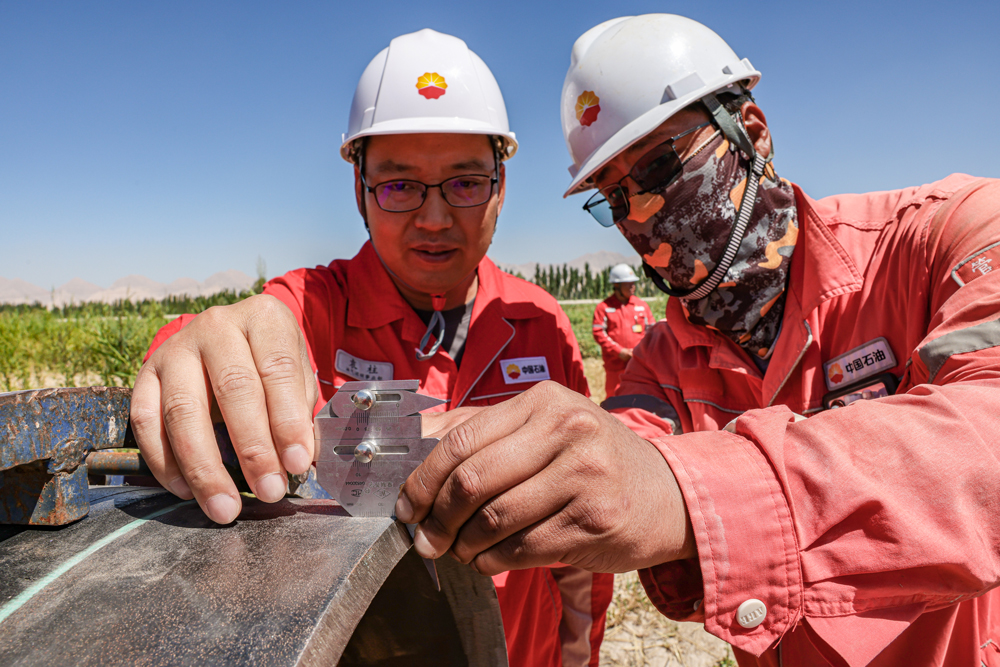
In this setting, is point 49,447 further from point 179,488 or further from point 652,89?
point 652,89

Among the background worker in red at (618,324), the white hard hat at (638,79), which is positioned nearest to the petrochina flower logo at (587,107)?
the white hard hat at (638,79)

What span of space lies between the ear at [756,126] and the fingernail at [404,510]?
7.80 feet

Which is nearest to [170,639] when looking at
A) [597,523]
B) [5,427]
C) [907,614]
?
[5,427]

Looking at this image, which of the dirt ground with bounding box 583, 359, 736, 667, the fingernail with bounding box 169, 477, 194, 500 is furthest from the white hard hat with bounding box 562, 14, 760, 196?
the dirt ground with bounding box 583, 359, 736, 667

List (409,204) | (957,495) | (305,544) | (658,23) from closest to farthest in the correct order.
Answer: (305,544) → (957,495) → (409,204) → (658,23)

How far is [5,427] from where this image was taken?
81 centimetres

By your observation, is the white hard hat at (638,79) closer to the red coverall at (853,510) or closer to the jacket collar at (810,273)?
the jacket collar at (810,273)

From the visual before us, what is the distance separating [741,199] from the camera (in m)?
2.44

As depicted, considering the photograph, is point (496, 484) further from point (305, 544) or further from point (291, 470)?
point (291, 470)

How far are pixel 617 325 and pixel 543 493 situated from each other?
32.1 ft

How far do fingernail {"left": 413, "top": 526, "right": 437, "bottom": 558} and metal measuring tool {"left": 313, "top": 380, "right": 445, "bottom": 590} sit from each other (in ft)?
0.20

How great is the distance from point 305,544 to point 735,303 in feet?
7.04

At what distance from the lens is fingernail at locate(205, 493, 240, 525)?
104 cm

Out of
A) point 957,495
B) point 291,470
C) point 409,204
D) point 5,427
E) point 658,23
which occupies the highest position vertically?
point 658,23
